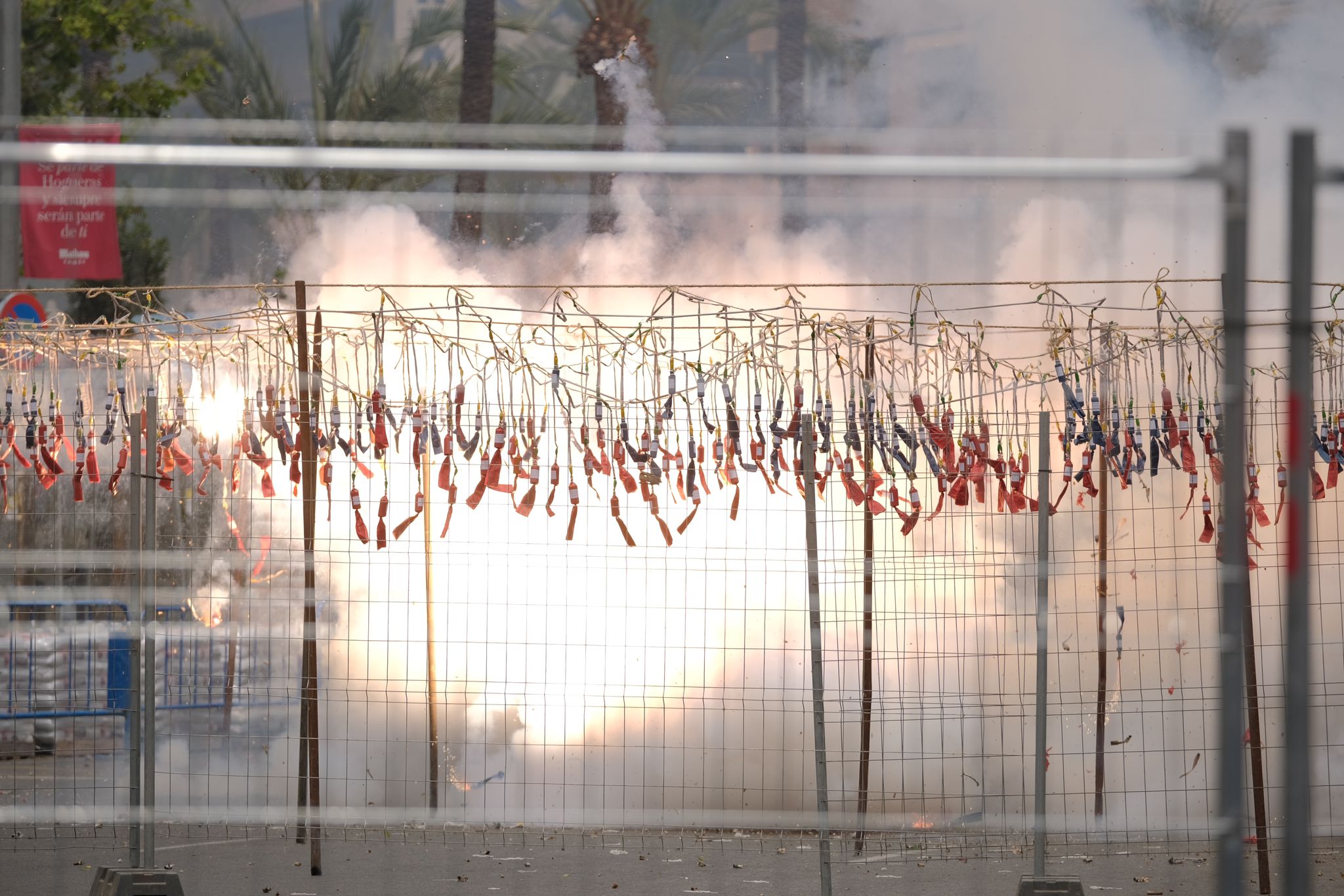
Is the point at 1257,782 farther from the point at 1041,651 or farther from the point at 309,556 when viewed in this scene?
the point at 309,556

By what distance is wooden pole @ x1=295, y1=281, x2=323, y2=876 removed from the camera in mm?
4371

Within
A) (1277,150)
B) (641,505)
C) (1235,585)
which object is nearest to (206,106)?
(641,505)

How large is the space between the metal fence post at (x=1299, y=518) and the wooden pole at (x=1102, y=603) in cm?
251

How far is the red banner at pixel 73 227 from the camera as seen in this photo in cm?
635

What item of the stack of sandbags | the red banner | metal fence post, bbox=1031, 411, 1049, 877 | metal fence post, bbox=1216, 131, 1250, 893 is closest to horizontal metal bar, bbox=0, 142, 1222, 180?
metal fence post, bbox=1216, 131, 1250, 893

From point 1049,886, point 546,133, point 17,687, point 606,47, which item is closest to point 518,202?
point 546,133

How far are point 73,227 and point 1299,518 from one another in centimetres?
610

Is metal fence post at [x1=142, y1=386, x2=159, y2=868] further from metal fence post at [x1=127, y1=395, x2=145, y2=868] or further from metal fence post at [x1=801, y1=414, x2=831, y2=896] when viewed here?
metal fence post at [x1=801, y1=414, x2=831, y2=896]

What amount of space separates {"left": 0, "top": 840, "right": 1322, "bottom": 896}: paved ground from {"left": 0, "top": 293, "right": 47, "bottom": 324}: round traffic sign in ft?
7.20

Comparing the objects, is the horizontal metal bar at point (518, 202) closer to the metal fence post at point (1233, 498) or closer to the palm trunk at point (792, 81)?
the palm trunk at point (792, 81)

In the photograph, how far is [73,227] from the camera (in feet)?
20.9

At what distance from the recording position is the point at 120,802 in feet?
18.4

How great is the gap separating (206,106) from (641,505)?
277 centimetres

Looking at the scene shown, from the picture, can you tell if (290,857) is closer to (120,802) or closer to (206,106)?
(120,802)
